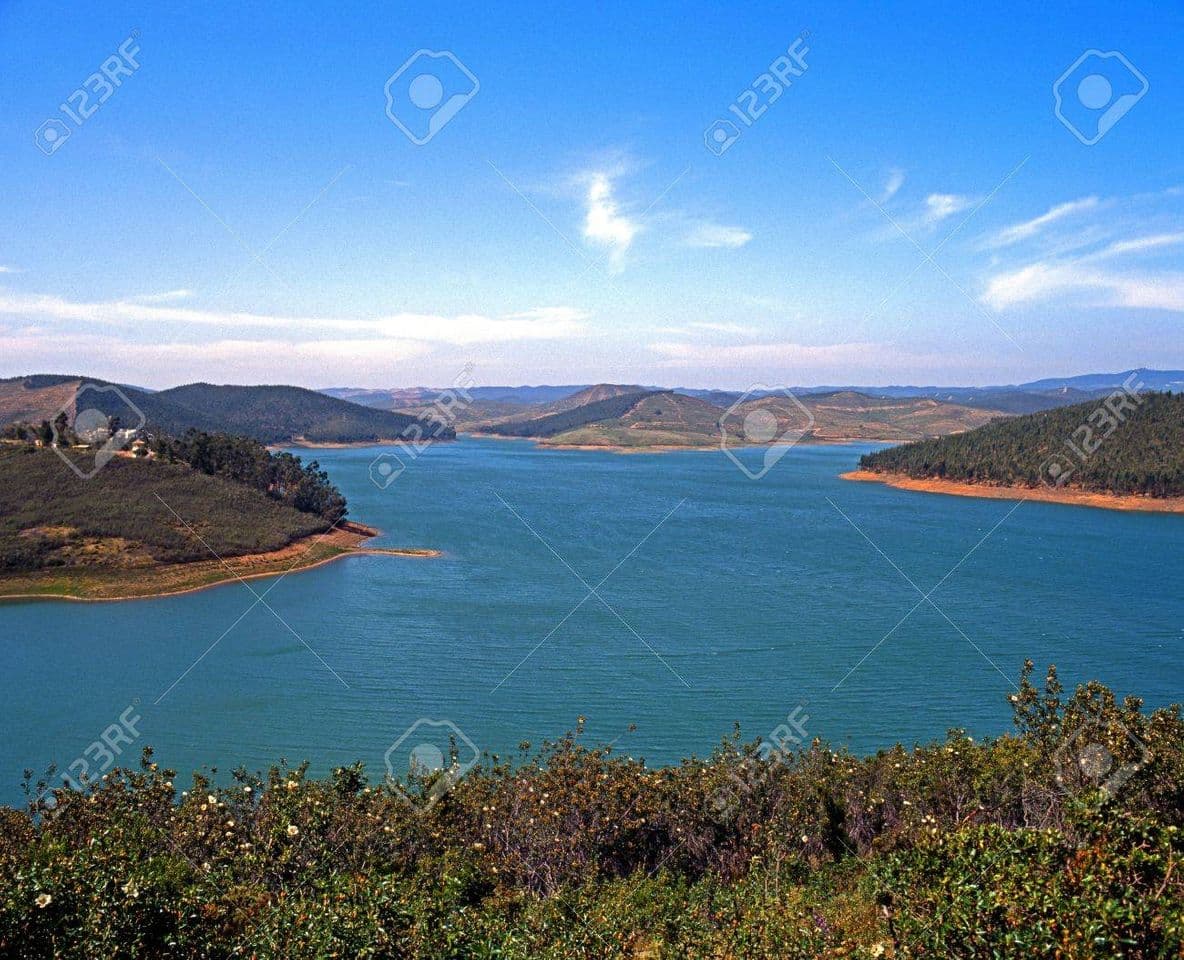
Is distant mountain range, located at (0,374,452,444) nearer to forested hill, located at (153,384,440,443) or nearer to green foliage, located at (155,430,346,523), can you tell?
forested hill, located at (153,384,440,443)

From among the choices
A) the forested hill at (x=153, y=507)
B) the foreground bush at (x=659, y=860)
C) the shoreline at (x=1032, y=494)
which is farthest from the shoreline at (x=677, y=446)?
the foreground bush at (x=659, y=860)

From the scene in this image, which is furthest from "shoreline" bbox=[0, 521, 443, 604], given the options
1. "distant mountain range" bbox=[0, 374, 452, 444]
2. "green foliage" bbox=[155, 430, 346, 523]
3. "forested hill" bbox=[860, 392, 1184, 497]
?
"distant mountain range" bbox=[0, 374, 452, 444]

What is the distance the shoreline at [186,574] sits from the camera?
39.1m

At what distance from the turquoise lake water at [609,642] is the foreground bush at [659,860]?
298 inches

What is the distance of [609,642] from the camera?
3006 cm

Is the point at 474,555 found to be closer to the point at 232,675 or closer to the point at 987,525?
the point at 232,675

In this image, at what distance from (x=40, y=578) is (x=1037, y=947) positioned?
45.4 meters

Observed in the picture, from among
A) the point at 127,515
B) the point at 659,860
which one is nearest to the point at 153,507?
the point at 127,515

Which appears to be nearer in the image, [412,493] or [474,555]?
[474,555]

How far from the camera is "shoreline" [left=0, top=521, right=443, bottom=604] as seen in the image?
39094 mm

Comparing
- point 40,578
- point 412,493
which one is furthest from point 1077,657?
point 412,493

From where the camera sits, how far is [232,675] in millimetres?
27422

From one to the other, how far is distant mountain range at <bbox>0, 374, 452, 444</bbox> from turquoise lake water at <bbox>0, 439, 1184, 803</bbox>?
279 feet

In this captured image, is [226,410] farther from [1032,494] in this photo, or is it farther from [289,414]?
[1032,494]
